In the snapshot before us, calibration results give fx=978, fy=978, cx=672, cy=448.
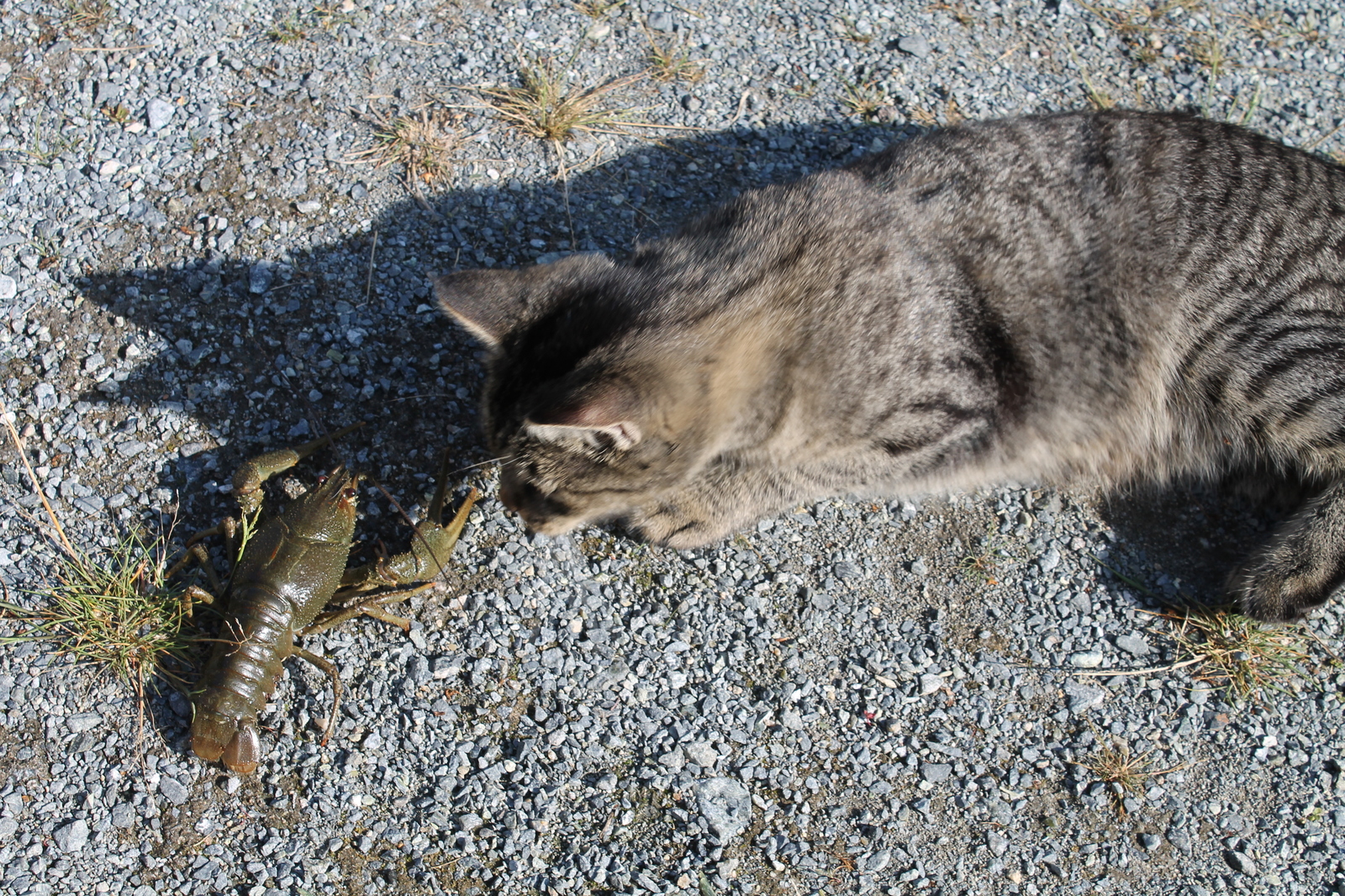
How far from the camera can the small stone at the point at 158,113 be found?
4.18 meters

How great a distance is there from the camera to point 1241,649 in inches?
143

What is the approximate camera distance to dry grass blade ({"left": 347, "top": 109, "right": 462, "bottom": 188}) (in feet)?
14.1

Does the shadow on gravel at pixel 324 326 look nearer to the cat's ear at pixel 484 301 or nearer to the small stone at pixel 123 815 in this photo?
the cat's ear at pixel 484 301

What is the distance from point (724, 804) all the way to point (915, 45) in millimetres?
4010

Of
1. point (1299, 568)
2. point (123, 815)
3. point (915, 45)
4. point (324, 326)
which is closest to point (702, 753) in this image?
point (123, 815)

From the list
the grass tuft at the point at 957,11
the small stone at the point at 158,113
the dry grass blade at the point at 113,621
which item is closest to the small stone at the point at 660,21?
the grass tuft at the point at 957,11

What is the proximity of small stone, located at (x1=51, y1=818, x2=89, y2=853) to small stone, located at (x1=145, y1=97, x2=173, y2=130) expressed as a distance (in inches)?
111

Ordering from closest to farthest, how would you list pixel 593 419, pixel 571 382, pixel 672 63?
pixel 593 419, pixel 571 382, pixel 672 63

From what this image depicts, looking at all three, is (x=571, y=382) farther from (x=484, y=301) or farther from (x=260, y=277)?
(x=260, y=277)

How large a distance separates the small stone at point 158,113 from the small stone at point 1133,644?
4.42 metres

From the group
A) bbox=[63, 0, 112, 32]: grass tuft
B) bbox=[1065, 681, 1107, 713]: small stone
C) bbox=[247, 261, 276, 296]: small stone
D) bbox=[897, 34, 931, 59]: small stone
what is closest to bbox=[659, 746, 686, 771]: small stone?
bbox=[1065, 681, 1107, 713]: small stone

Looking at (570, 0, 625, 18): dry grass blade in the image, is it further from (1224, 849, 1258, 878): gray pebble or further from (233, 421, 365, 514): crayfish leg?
(1224, 849, 1258, 878): gray pebble

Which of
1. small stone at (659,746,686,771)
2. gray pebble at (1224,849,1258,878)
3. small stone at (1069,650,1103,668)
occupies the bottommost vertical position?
gray pebble at (1224,849,1258,878)

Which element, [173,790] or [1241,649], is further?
[1241,649]
